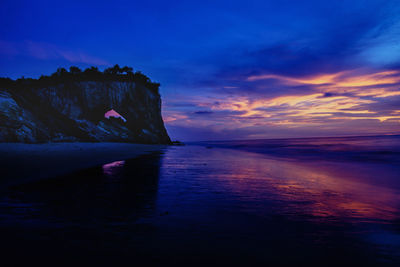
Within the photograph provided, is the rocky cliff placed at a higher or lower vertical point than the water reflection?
higher

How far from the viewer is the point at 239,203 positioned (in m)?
→ 5.86

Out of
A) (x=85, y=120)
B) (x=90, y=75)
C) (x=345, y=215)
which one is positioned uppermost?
(x=90, y=75)

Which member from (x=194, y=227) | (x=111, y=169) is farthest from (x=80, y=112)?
(x=194, y=227)

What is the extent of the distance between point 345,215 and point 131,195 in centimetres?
574

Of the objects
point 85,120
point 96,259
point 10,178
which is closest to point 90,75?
point 85,120

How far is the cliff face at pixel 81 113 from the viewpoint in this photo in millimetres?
32531

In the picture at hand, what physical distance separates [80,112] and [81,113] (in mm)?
321

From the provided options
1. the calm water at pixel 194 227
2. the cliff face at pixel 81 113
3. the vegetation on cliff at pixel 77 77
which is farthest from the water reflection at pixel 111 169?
the vegetation on cliff at pixel 77 77

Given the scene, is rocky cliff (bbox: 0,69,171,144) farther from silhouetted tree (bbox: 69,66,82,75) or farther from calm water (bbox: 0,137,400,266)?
calm water (bbox: 0,137,400,266)

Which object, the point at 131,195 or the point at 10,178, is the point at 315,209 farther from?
the point at 10,178

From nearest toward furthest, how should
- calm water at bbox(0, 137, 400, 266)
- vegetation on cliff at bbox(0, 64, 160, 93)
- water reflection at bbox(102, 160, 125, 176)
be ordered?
calm water at bbox(0, 137, 400, 266)
water reflection at bbox(102, 160, 125, 176)
vegetation on cliff at bbox(0, 64, 160, 93)

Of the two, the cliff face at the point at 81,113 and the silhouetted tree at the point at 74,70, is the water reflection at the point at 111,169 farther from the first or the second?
the silhouetted tree at the point at 74,70

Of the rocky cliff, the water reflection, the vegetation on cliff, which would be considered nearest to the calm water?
the water reflection

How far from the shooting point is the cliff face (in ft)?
107
